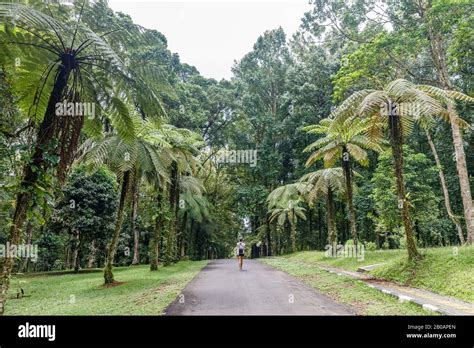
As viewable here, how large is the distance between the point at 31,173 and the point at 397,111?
10.6 metres

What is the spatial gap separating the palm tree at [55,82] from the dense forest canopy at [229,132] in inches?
1.4

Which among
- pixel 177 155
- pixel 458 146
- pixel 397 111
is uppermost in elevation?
pixel 177 155

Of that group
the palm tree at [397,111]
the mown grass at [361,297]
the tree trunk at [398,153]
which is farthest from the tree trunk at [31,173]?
the tree trunk at [398,153]

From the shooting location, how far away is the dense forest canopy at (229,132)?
7730 mm

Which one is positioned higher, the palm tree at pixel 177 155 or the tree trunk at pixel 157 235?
the palm tree at pixel 177 155

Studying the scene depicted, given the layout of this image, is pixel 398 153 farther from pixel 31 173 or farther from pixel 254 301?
pixel 31 173

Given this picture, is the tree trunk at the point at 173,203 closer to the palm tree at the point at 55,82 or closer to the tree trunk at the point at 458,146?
the palm tree at the point at 55,82

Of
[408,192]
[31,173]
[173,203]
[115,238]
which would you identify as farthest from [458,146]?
[31,173]

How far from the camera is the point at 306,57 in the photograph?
34438 millimetres

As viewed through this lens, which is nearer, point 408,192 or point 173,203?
point 408,192

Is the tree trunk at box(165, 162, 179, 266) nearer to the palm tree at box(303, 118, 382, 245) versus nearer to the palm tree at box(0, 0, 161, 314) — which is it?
the palm tree at box(303, 118, 382, 245)

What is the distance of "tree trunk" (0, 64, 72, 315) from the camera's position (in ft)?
22.3

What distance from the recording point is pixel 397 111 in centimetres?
1173

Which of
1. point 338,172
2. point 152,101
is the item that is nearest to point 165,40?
point 338,172
